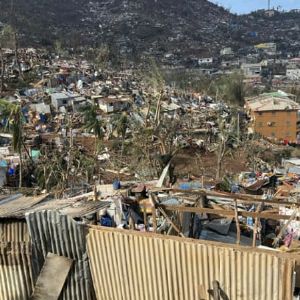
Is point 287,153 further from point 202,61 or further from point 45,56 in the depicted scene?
point 202,61

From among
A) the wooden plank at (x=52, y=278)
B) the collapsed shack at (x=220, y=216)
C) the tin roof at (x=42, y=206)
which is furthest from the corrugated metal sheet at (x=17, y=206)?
the collapsed shack at (x=220, y=216)

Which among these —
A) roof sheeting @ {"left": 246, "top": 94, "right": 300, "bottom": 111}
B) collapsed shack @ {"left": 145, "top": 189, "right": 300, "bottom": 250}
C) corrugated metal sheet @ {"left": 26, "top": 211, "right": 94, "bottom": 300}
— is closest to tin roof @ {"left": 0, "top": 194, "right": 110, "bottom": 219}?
corrugated metal sheet @ {"left": 26, "top": 211, "right": 94, "bottom": 300}

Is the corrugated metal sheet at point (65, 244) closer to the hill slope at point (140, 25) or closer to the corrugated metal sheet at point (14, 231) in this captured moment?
the corrugated metal sheet at point (14, 231)

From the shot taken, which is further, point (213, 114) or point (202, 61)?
→ point (202, 61)

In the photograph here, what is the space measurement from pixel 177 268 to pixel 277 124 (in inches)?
1192

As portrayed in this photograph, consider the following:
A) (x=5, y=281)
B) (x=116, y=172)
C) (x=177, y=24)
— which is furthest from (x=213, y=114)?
(x=177, y=24)

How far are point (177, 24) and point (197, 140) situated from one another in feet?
327

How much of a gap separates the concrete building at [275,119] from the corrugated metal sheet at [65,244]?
28717 mm

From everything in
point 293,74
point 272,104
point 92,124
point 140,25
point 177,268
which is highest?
point 140,25

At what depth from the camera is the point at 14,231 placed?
476cm

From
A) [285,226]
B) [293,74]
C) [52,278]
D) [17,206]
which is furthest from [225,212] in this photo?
[293,74]

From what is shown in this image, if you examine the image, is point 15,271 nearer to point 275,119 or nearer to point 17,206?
point 17,206

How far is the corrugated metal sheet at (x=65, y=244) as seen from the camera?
4.31 m

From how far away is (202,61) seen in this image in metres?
91.2
